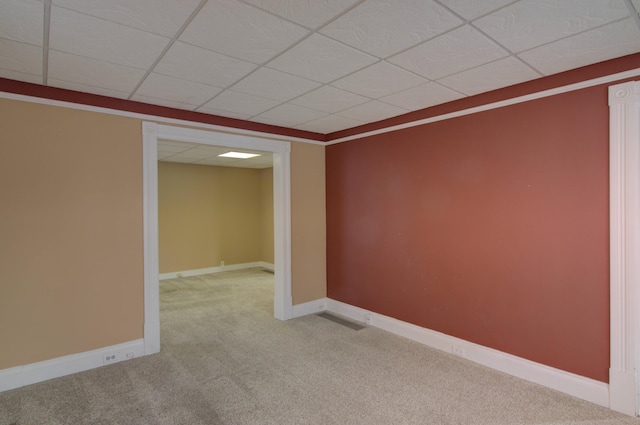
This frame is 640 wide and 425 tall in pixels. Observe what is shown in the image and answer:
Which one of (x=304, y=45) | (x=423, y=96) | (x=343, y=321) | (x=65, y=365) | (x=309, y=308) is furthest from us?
(x=309, y=308)

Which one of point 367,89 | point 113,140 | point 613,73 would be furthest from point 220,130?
point 613,73

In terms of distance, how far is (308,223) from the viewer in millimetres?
4727

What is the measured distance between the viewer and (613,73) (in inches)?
94.7

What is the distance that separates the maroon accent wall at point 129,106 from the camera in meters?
2.77

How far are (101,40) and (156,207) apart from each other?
178 centimetres

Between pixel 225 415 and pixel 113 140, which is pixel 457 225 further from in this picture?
pixel 113 140

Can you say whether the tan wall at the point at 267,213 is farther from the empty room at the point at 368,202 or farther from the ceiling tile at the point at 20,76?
the ceiling tile at the point at 20,76

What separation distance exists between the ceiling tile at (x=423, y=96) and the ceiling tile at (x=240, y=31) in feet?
4.37

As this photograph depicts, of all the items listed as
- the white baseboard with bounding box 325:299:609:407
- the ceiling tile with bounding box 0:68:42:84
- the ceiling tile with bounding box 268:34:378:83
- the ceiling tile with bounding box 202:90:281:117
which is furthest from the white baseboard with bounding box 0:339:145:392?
the ceiling tile with bounding box 268:34:378:83

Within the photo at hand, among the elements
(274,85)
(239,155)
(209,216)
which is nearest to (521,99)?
(274,85)

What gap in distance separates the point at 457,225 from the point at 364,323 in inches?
69.8

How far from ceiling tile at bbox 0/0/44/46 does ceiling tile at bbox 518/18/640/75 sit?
290 cm

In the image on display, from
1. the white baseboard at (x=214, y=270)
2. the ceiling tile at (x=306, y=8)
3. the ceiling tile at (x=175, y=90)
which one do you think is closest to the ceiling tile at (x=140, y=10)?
the ceiling tile at (x=306, y=8)

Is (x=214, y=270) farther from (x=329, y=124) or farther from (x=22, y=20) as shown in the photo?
(x=22, y=20)
